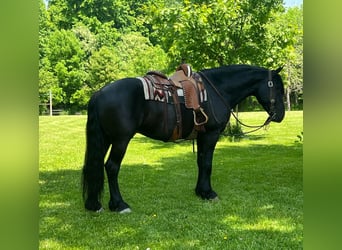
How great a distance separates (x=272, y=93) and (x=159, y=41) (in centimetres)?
1366

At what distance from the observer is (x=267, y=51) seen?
11.0m

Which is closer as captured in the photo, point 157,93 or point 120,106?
point 120,106

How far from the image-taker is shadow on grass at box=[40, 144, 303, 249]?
3.40m

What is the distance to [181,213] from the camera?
424cm

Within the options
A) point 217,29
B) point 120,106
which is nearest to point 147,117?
point 120,106

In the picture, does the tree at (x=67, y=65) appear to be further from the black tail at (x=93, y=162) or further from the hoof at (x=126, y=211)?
the hoof at (x=126, y=211)

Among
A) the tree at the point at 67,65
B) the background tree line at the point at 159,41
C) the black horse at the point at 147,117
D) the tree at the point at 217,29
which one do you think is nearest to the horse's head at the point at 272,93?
the black horse at the point at 147,117

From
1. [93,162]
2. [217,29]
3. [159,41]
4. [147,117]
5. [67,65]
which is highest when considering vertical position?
[67,65]

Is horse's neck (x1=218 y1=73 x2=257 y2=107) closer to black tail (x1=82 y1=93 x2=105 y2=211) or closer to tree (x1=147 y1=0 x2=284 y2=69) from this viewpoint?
black tail (x1=82 y1=93 x2=105 y2=211)

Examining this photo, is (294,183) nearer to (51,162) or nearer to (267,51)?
(51,162)

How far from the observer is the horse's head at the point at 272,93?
17.1 feet

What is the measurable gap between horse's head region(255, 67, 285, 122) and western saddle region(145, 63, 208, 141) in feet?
3.35

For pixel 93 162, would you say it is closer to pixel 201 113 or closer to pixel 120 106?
pixel 120 106
